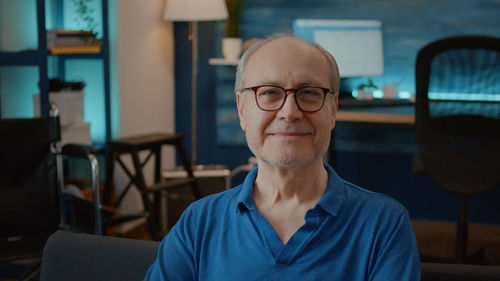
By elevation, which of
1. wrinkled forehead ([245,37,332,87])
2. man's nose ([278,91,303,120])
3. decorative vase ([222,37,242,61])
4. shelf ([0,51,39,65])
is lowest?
man's nose ([278,91,303,120])

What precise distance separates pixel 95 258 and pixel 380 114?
226 cm

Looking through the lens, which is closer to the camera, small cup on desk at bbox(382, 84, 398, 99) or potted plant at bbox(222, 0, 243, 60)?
small cup on desk at bbox(382, 84, 398, 99)

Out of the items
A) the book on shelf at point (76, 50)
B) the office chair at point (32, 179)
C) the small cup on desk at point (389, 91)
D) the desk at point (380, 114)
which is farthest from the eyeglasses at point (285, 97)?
the small cup on desk at point (389, 91)

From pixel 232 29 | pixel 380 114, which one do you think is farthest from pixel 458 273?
pixel 232 29

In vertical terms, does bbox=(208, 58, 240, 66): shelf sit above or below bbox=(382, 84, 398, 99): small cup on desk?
above

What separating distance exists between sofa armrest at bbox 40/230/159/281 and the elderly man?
5cm

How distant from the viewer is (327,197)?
1.22 m

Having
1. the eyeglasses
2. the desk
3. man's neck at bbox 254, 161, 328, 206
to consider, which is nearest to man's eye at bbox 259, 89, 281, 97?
the eyeglasses

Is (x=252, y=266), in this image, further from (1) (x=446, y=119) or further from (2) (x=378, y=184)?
(2) (x=378, y=184)

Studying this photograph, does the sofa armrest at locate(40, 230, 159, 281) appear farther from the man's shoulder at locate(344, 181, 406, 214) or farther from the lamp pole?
the lamp pole

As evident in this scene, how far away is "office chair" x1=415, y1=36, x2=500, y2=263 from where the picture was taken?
261cm

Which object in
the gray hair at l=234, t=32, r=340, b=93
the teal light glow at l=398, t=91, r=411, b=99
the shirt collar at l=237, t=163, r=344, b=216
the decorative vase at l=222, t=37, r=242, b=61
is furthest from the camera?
the decorative vase at l=222, t=37, r=242, b=61

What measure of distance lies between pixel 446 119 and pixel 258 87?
1683 millimetres

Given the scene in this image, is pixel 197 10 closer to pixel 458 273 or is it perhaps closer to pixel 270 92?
pixel 270 92
